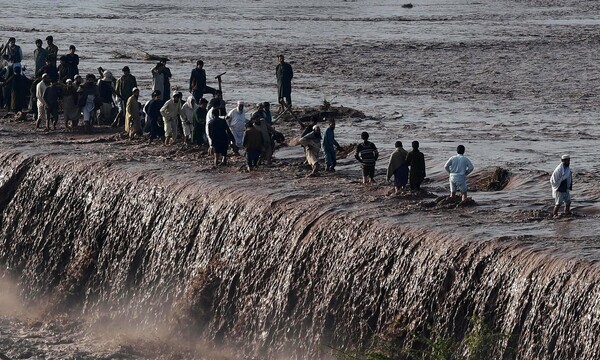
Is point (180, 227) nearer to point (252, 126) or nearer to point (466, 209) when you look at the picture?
point (252, 126)

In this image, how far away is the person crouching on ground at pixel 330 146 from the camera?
66.7ft

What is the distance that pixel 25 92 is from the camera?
A: 28.6m

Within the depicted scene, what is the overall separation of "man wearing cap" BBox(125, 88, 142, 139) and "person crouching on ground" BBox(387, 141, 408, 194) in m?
6.98

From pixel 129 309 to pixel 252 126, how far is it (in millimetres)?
3240

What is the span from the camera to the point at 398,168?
62.0 feet

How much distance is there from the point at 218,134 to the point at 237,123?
27.2 inches

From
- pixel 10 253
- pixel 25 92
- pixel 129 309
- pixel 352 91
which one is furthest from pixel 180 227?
pixel 352 91

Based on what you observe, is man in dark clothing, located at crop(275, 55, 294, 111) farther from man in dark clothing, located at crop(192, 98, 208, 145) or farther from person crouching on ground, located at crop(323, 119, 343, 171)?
person crouching on ground, located at crop(323, 119, 343, 171)

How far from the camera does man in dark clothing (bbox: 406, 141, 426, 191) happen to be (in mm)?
18672

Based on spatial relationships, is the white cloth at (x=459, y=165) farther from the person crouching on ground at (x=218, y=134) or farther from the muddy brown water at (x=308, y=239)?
the person crouching on ground at (x=218, y=134)

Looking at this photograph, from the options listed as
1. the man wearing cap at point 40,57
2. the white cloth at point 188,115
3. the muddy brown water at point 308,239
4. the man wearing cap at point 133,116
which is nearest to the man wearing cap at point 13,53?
the man wearing cap at point 40,57

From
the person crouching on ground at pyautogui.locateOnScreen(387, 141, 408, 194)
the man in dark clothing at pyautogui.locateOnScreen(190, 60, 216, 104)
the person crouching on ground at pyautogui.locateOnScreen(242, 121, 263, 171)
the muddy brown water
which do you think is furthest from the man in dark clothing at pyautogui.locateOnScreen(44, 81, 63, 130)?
the person crouching on ground at pyautogui.locateOnScreen(387, 141, 408, 194)

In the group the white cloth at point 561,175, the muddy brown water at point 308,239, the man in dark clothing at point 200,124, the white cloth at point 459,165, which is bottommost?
the muddy brown water at point 308,239

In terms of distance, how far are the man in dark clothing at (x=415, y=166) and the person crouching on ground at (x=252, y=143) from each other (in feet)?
9.41
